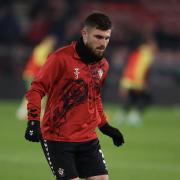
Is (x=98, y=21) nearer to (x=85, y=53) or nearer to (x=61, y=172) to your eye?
(x=85, y=53)

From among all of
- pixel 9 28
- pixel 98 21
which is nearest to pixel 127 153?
pixel 98 21

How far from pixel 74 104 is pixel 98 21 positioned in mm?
827

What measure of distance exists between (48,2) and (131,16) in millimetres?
2805

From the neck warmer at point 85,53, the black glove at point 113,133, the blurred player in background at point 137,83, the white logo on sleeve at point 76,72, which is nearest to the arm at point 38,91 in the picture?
the white logo on sleeve at point 76,72

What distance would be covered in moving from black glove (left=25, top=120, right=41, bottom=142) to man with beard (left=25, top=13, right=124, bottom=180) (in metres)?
0.14

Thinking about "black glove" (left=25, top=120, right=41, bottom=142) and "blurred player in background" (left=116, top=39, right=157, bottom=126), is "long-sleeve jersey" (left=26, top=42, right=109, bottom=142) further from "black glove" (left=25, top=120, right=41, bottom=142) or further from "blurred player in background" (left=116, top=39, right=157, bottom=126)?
"blurred player in background" (left=116, top=39, right=157, bottom=126)

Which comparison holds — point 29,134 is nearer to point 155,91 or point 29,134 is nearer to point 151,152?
point 151,152

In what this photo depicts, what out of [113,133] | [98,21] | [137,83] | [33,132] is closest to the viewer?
[33,132]

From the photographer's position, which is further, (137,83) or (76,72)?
(137,83)

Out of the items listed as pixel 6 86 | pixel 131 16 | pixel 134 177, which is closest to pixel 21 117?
pixel 6 86

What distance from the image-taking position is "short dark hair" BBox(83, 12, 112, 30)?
808cm

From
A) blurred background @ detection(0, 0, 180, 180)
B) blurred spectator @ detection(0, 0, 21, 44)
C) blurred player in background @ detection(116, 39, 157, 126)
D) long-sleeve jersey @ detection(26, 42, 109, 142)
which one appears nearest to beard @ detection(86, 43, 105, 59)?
long-sleeve jersey @ detection(26, 42, 109, 142)

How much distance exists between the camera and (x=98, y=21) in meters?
8.09

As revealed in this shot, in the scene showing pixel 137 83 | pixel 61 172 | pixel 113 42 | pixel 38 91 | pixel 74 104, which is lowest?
pixel 61 172
